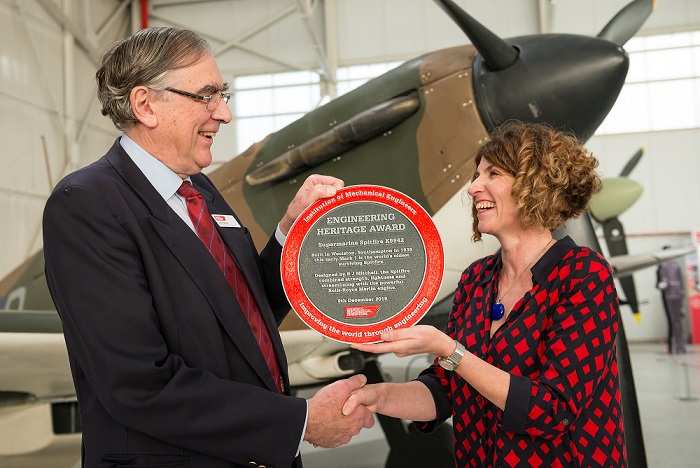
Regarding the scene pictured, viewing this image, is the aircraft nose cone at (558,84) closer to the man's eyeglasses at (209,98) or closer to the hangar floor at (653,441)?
the man's eyeglasses at (209,98)

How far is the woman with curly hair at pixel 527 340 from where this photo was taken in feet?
4.93

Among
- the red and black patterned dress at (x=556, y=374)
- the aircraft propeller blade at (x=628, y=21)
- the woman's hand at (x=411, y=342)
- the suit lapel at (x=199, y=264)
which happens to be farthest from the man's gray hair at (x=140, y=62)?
the aircraft propeller blade at (x=628, y=21)

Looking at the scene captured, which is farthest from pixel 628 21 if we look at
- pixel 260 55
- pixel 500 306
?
pixel 260 55

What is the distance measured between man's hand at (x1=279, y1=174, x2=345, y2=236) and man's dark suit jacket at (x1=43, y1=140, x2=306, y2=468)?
11.6 inches

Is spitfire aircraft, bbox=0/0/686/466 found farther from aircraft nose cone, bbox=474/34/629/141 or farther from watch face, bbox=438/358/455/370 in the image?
watch face, bbox=438/358/455/370

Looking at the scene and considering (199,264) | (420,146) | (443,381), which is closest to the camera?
(199,264)

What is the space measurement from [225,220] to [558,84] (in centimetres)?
242

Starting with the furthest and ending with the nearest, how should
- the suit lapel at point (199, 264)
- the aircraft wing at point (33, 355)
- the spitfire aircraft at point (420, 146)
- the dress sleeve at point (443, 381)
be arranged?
1. the spitfire aircraft at point (420, 146)
2. the aircraft wing at point (33, 355)
3. the dress sleeve at point (443, 381)
4. the suit lapel at point (199, 264)

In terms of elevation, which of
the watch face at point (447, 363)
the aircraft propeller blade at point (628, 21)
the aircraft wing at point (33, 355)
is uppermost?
A: the aircraft propeller blade at point (628, 21)

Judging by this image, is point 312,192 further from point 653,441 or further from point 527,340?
point 653,441

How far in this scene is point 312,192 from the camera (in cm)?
160

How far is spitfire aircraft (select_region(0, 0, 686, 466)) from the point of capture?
3.46 meters

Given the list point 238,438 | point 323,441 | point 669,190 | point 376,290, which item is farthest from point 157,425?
point 669,190

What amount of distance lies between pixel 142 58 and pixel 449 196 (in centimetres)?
252
